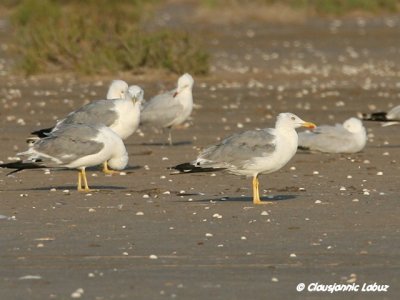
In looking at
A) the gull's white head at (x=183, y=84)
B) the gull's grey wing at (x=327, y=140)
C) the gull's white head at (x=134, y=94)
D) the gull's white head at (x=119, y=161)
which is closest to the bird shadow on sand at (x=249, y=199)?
the gull's white head at (x=119, y=161)

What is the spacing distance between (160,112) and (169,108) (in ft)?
0.48

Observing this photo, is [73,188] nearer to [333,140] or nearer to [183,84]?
[333,140]

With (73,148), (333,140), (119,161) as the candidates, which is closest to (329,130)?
(333,140)

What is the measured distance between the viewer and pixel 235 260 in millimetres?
9188

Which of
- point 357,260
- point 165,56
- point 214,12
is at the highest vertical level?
point 357,260

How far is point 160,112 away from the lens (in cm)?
1823

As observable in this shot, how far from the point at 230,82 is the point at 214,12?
23.2m

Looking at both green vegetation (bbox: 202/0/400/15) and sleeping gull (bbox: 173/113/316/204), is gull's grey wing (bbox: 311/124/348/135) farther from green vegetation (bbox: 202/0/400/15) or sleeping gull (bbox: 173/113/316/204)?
green vegetation (bbox: 202/0/400/15)

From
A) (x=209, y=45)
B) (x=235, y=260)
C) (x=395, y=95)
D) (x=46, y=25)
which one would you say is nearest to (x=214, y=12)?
(x=209, y=45)

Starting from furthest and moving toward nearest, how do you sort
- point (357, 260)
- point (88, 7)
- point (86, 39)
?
point (88, 7) → point (86, 39) → point (357, 260)

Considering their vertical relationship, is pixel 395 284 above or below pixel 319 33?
above

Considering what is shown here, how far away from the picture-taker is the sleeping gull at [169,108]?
18203mm

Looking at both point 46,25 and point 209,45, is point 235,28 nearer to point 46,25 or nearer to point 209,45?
point 209,45

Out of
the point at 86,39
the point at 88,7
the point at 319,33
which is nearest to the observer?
the point at 86,39
